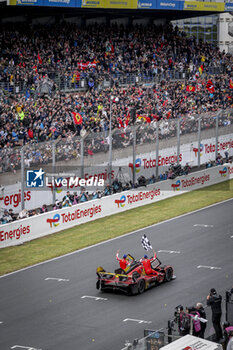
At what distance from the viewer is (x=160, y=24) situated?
57594mm

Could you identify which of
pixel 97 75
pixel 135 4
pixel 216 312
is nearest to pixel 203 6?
pixel 135 4

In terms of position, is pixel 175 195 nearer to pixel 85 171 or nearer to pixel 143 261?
pixel 85 171

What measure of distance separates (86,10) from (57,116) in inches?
486

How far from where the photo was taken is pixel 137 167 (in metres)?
35.8

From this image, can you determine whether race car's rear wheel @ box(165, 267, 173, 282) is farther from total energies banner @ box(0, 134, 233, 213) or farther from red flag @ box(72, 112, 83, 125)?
red flag @ box(72, 112, 83, 125)

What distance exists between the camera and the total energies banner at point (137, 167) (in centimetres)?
2966

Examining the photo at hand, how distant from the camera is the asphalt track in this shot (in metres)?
19.5

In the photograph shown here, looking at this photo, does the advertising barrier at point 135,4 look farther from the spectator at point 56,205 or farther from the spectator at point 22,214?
the spectator at point 22,214

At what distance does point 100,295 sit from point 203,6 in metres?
36.1

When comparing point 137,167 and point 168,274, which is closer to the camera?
point 168,274

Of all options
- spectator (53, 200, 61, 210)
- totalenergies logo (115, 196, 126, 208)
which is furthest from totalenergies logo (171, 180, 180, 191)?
spectator (53, 200, 61, 210)

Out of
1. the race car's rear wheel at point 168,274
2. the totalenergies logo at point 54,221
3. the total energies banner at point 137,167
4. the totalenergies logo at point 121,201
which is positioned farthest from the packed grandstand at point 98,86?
the race car's rear wheel at point 168,274

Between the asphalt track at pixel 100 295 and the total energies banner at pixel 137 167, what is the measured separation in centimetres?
338

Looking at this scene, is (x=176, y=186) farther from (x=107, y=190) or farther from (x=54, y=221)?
(x=54, y=221)
